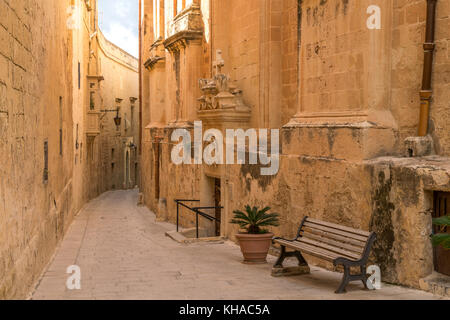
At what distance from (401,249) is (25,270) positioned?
430 centimetres

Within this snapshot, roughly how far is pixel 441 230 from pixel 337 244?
1208 mm

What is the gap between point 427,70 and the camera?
6.75 m

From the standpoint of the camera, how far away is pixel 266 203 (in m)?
9.88

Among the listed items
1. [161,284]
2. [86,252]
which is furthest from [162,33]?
[161,284]

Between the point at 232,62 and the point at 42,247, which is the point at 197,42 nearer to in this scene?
the point at 232,62

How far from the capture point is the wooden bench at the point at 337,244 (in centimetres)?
Result: 614

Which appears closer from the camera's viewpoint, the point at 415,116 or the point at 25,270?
the point at 25,270

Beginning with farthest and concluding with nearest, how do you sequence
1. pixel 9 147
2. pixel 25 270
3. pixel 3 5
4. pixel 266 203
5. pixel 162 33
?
pixel 162 33, pixel 266 203, pixel 25 270, pixel 9 147, pixel 3 5

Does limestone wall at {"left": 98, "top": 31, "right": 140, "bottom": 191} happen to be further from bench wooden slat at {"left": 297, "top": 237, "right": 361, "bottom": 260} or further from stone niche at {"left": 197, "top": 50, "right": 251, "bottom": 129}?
bench wooden slat at {"left": 297, "top": 237, "right": 361, "bottom": 260}

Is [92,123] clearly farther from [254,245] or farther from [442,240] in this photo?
[442,240]

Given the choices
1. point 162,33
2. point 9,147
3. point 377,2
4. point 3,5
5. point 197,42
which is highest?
point 162,33

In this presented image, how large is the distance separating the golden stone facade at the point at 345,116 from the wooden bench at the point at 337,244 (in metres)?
0.43

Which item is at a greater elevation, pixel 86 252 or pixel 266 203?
pixel 266 203

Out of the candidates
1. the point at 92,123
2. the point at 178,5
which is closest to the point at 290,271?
the point at 178,5
